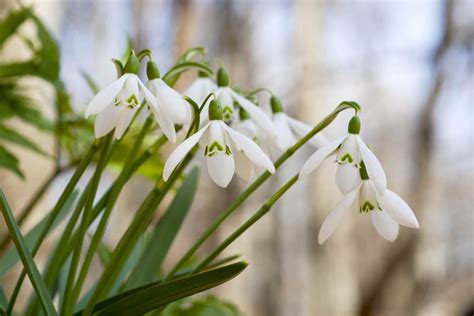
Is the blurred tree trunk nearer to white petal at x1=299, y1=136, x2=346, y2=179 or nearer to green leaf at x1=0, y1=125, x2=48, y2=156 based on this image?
green leaf at x1=0, y1=125, x2=48, y2=156

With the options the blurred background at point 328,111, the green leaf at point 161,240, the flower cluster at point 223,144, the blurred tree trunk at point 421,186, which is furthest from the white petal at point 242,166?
the blurred tree trunk at point 421,186

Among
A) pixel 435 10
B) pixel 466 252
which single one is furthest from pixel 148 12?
pixel 466 252

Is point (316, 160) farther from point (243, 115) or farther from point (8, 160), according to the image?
point (8, 160)

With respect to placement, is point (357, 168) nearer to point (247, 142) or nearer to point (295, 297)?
point (247, 142)

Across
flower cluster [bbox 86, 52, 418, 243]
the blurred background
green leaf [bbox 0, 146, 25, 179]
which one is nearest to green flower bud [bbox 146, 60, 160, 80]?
flower cluster [bbox 86, 52, 418, 243]

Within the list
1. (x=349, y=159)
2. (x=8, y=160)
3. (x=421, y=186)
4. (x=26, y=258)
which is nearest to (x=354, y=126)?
(x=349, y=159)

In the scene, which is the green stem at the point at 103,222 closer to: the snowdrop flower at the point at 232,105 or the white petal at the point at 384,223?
the snowdrop flower at the point at 232,105
